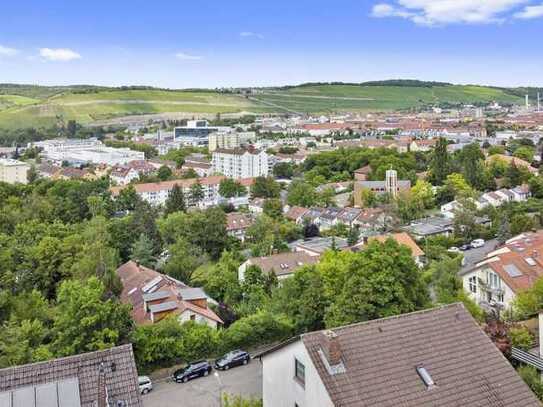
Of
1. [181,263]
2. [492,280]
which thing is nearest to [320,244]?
[181,263]

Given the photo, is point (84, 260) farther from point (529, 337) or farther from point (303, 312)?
point (529, 337)

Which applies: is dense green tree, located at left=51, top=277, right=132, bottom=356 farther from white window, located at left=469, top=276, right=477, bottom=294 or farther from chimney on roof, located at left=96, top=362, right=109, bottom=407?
white window, located at left=469, top=276, right=477, bottom=294

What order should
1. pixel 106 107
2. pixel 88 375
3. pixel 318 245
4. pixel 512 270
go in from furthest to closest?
pixel 106 107, pixel 318 245, pixel 512 270, pixel 88 375

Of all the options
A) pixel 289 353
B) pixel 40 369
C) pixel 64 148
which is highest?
pixel 40 369

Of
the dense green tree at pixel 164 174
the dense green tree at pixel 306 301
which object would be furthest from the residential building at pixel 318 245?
the dense green tree at pixel 164 174

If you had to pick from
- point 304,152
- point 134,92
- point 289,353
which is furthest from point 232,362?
point 134,92

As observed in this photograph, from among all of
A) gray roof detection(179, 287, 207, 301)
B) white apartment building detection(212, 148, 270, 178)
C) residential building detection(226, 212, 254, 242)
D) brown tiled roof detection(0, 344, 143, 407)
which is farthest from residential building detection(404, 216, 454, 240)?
white apartment building detection(212, 148, 270, 178)

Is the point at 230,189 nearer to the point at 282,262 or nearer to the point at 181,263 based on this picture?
the point at 181,263
